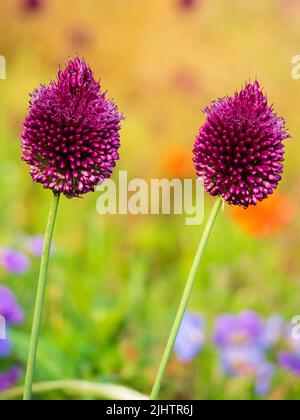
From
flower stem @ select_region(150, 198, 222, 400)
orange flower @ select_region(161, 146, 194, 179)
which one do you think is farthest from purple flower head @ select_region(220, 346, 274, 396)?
orange flower @ select_region(161, 146, 194, 179)

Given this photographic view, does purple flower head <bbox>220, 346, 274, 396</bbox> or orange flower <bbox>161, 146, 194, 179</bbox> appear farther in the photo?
orange flower <bbox>161, 146, 194, 179</bbox>

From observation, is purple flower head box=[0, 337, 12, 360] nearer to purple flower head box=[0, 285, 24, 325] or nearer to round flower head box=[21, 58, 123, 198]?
purple flower head box=[0, 285, 24, 325]

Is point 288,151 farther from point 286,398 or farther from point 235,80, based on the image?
point 286,398

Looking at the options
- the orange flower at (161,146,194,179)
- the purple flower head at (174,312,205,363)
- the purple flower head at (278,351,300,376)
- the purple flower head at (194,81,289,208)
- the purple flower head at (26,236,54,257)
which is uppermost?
the orange flower at (161,146,194,179)

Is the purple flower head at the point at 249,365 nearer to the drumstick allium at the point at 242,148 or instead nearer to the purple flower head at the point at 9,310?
the purple flower head at the point at 9,310
